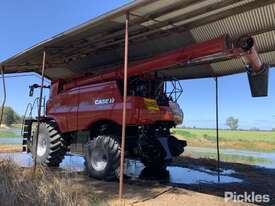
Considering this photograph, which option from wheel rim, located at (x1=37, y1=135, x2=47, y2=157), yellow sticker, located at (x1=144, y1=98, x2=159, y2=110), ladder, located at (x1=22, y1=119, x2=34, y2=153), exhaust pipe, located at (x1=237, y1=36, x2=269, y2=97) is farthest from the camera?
ladder, located at (x1=22, y1=119, x2=34, y2=153)

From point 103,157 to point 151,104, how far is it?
2009 mm

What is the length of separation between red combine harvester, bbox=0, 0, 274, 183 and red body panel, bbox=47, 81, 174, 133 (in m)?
0.03

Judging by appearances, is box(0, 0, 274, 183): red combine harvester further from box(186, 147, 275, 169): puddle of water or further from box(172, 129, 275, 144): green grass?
box(172, 129, 275, 144): green grass

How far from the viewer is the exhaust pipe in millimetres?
9562

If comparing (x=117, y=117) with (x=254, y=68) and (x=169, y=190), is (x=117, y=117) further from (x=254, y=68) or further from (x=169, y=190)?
(x=254, y=68)

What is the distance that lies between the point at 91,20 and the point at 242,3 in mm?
3307

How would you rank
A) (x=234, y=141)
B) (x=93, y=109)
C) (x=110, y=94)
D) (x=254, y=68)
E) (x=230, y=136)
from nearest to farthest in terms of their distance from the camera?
1. (x=254, y=68)
2. (x=110, y=94)
3. (x=93, y=109)
4. (x=234, y=141)
5. (x=230, y=136)

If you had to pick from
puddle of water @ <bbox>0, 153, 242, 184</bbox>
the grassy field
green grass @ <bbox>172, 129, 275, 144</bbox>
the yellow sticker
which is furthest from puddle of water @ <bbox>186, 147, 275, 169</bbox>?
green grass @ <bbox>172, 129, 275, 144</bbox>

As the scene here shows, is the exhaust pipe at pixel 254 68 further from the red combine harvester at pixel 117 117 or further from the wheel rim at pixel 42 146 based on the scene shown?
the wheel rim at pixel 42 146

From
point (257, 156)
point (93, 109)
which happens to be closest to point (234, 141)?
point (257, 156)

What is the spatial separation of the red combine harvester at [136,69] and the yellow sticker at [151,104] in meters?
0.03

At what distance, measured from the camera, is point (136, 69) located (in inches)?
478

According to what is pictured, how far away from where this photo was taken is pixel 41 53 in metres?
13.3

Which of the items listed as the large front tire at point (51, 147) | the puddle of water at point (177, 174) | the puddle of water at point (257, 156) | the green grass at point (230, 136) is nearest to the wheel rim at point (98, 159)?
the puddle of water at point (177, 174)
